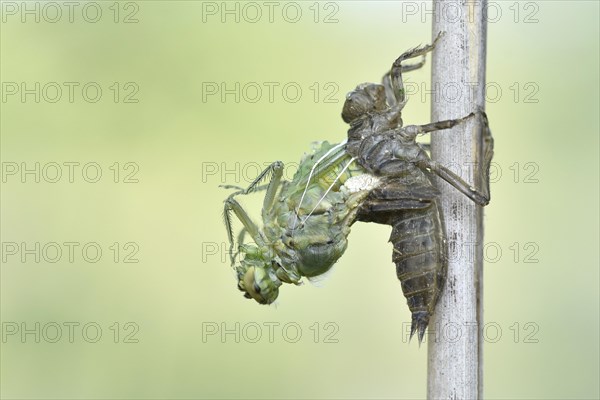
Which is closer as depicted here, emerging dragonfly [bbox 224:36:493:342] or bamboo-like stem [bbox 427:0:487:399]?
bamboo-like stem [bbox 427:0:487:399]

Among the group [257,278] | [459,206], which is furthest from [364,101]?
[257,278]

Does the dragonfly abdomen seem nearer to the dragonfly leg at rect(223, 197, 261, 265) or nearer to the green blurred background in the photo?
the dragonfly leg at rect(223, 197, 261, 265)

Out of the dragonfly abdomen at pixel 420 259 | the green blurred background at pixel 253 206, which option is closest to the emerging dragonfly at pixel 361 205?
the dragonfly abdomen at pixel 420 259

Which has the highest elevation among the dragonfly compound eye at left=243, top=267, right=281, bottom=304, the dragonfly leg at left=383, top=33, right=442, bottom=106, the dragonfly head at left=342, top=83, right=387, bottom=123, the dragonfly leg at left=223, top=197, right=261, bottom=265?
the dragonfly leg at left=383, top=33, right=442, bottom=106

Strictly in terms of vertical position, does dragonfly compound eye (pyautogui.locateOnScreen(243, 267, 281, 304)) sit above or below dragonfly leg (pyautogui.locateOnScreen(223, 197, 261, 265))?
below

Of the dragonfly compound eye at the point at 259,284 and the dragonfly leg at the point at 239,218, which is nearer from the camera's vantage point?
the dragonfly compound eye at the point at 259,284

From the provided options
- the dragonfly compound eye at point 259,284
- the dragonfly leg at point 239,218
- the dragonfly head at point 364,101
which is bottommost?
the dragonfly compound eye at point 259,284

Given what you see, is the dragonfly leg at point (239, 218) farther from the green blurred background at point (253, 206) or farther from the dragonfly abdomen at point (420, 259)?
the green blurred background at point (253, 206)

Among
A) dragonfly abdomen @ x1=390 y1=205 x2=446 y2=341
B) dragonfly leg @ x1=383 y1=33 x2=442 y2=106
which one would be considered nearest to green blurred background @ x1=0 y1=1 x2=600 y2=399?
dragonfly leg @ x1=383 y1=33 x2=442 y2=106

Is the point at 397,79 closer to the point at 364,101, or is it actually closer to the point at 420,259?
the point at 364,101
